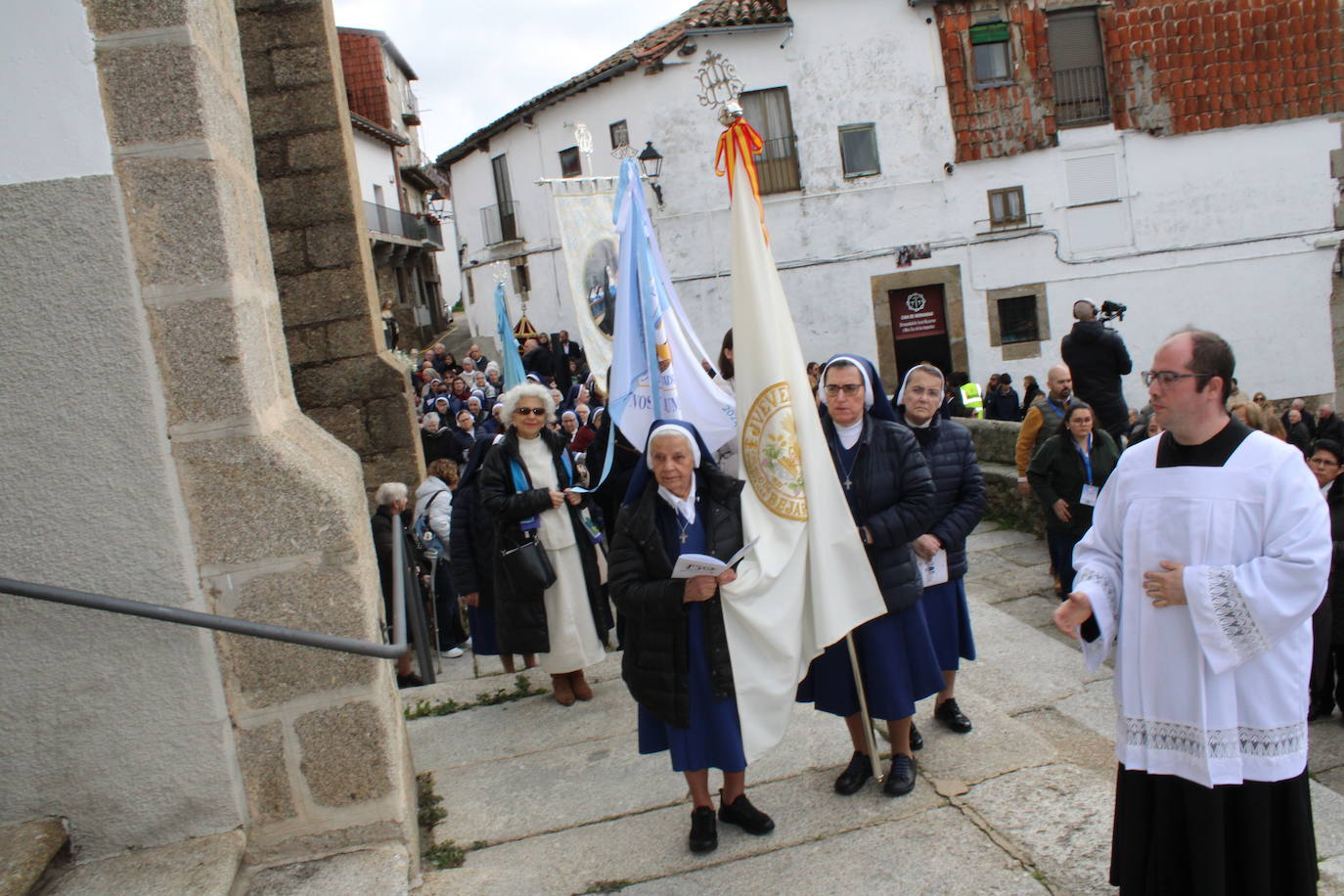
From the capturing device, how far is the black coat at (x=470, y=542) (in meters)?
5.55

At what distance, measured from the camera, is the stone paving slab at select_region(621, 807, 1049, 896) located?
10.2 feet

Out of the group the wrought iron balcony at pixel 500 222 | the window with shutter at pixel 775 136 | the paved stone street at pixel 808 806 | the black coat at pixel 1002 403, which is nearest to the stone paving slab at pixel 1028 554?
the paved stone street at pixel 808 806

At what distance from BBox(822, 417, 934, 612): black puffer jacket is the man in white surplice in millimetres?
1035

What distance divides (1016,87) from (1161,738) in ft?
64.4

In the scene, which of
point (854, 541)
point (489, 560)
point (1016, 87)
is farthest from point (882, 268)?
point (854, 541)

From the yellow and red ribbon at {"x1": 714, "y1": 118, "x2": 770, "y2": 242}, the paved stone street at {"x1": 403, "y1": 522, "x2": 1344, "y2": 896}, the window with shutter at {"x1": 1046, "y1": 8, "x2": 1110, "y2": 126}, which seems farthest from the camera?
the window with shutter at {"x1": 1046, "y1": 8, "x2": 1110, "y2": 126}

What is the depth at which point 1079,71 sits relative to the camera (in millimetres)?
20344

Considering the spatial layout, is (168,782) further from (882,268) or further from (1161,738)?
(882,268)

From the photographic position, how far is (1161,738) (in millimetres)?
2814

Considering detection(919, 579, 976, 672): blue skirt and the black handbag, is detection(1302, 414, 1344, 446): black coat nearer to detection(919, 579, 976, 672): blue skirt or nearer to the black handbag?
detection(919, 579, 976, 672): blue skirt

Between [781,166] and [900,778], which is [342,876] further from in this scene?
[781,166]

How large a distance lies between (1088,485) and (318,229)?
5197mm

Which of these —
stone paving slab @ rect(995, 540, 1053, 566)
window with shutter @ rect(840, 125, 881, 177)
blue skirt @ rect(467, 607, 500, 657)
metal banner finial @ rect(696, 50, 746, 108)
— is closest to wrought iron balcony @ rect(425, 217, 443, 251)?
metal banner finial @ rect(696, 50, 746, 108)

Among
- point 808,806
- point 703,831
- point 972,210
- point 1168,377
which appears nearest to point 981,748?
point 808,806
